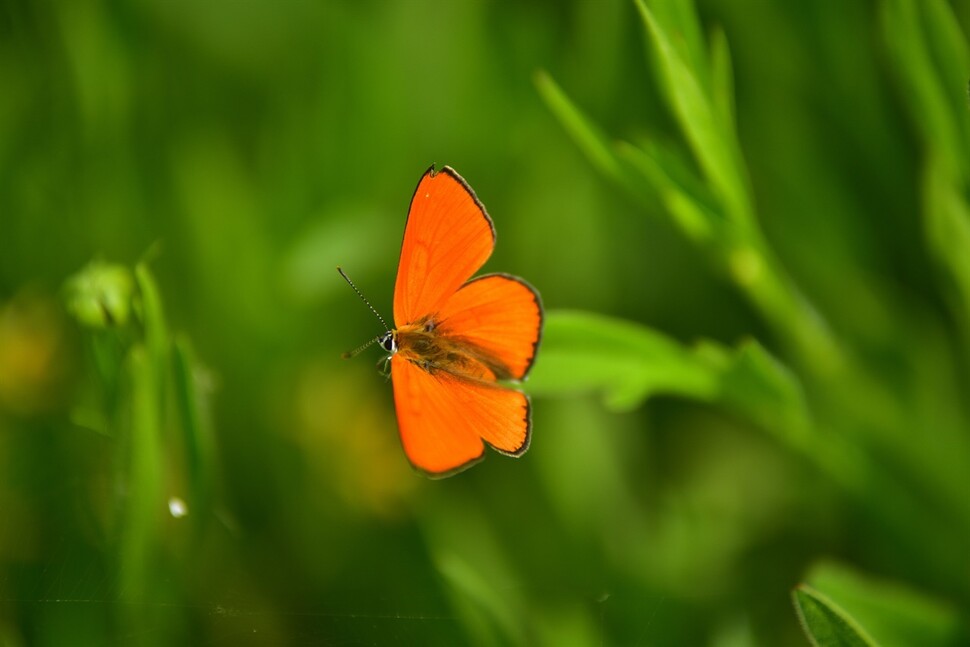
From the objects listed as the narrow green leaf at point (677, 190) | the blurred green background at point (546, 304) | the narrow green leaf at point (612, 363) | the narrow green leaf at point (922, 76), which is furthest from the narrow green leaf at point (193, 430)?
the narrow green leaf at point (922, 76)

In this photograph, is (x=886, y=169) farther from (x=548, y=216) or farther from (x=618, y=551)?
(x=618, y=551)

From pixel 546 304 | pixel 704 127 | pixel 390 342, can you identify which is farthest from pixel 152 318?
pixel 546 304

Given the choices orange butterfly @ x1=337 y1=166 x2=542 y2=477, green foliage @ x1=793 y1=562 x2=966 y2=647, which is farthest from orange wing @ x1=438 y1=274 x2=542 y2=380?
green foliage @ x1=793 y1=562 x2=966 y2=647

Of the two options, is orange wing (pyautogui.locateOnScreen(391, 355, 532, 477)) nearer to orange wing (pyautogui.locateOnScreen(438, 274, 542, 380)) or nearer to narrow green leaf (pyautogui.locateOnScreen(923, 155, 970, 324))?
orange wing (pyautogui.locateOnScreen(438, 274, 542, 380))

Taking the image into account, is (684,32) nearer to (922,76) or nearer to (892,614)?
(922,76)

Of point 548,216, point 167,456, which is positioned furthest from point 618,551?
point 167,456

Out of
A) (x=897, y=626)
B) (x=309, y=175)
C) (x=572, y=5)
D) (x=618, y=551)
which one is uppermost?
(x=572, y=5)
